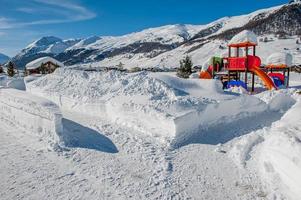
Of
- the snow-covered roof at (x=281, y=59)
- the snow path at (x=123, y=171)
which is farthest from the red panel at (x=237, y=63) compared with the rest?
A: the snow path at (x=123, y=171)

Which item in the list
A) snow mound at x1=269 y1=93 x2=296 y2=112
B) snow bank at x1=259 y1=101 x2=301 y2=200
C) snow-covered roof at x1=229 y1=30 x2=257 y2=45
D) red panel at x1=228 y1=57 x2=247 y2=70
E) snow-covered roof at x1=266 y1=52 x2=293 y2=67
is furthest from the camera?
snow-covered roof at x1=266 y1=52 x2=293 y2=67

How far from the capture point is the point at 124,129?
9.86 metres

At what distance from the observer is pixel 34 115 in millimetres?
9844

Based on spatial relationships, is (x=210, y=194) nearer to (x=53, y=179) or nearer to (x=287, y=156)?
(x=287, y=156)

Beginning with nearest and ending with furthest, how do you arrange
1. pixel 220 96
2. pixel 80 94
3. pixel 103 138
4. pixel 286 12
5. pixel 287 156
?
pixel 287 156
pixel 103 138
pixel 220 96
pixel 80 94
pixel 286 12

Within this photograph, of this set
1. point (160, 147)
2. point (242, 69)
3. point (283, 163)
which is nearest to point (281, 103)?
point (160, 147)

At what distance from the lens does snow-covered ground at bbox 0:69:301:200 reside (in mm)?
5957

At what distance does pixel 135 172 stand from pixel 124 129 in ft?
10.1

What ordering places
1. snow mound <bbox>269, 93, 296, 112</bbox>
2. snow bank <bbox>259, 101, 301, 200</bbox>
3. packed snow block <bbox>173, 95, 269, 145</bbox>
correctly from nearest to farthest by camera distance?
snow bank <bbox>259, 101, 301, 200</bbox> < packed snow block <bbox>173, 95, 269, 145</bbox> < snow mound <bbox>269, 93, 296, 112</bbox>

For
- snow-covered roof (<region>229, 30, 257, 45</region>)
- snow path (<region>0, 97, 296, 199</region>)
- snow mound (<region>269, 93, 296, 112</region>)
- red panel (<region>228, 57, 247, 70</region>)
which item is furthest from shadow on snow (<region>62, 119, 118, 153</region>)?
snow-covered roof (<region>229, 30, 257, 45</region>)

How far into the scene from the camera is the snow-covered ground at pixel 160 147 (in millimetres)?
5957

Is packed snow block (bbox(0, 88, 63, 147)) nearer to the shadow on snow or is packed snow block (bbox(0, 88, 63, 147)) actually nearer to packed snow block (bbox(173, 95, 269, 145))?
the shadow on snow

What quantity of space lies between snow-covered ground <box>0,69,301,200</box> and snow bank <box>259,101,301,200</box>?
2cm

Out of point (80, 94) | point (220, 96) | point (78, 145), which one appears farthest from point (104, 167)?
point (80, 94)
